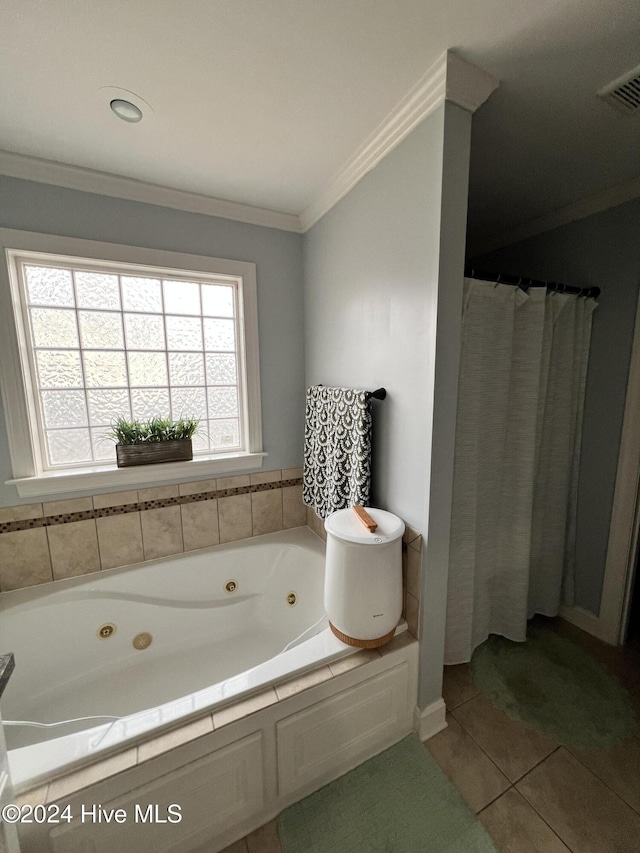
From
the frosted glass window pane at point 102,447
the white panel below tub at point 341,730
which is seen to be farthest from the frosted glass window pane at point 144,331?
the white panel below tub at point 341,730

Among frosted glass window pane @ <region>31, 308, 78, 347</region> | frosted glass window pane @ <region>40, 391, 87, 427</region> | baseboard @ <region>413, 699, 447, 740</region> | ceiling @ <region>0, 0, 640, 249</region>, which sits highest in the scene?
ceiling @ <region>0, 0, 640, 249</region>

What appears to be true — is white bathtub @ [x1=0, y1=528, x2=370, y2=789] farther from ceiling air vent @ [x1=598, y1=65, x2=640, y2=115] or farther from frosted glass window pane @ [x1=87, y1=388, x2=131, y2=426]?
ceiling air vent @ [x1=598, y1=65, x2=640, y2=115]

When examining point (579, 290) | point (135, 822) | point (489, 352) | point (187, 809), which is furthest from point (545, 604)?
point (135, 822)

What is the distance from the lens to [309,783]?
1.17m

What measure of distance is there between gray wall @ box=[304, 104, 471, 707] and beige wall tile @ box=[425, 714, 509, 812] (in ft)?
0.51

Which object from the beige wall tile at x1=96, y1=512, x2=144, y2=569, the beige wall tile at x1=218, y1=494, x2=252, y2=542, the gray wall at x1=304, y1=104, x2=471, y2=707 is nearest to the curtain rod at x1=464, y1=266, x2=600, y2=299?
the gray wall at x1=304, y1=104, x2=471, y2=707

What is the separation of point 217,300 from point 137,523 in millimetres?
1329

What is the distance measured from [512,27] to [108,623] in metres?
2.66

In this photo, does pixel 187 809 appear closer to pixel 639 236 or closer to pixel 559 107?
pixel 559 107

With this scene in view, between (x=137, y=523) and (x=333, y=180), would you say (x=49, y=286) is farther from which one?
(x=333, y=180)

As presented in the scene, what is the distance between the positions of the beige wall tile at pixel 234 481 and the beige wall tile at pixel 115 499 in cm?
A: 44

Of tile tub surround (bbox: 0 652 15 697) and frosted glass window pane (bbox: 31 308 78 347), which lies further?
frosted glass window pane (bbox: 31 308 78 347)

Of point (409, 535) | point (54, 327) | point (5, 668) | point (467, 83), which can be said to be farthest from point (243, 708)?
point (467, 83)

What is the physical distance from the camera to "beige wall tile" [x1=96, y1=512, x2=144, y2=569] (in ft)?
5.68
